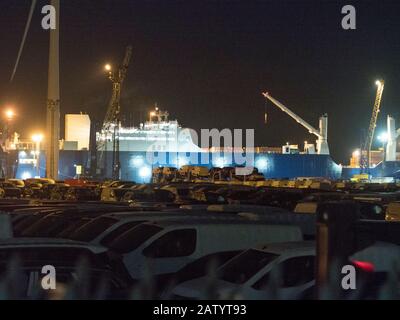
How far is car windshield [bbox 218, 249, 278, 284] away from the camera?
306 inches

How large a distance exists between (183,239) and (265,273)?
263 centimetres

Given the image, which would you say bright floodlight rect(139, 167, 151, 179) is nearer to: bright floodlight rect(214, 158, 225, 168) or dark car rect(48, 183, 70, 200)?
bright floodlight rect(214, 158, 225, 168)

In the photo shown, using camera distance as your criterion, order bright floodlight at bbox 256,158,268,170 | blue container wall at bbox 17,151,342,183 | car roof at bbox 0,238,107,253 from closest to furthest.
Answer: car roof at bbox 0,238,107,253 → blue container wall at bbox 17,151,342,183 → bright floodlight at bbox 256,158,268,170

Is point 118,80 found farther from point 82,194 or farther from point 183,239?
point 183,239

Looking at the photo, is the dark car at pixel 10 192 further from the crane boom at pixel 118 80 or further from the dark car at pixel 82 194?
the crane boom at pixel 118 80

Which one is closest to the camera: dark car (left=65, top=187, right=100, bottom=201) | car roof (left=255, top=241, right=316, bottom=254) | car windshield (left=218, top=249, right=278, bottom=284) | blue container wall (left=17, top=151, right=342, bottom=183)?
car windshield (left=218, top=249, right=278, bottom=284)

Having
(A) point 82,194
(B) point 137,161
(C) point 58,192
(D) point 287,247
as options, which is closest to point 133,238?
(D) point 287,247

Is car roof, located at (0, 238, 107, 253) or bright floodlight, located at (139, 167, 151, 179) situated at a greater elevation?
bright floodlight, located at (139, 167, 151, 179)

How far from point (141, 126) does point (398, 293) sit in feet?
284

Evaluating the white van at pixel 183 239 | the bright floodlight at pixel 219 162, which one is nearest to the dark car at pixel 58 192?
the white van at pixel 183 239

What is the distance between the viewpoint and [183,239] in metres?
10.1

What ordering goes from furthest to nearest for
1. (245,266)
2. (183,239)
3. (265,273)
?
1. (183,239)
2. (245,266)
3. (265,273)
